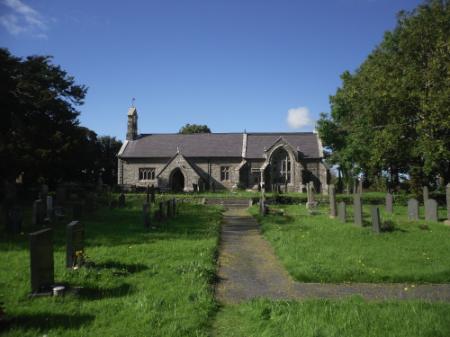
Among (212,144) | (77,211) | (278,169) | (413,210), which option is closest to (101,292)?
(77,211)

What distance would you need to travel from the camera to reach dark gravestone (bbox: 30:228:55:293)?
661 cm

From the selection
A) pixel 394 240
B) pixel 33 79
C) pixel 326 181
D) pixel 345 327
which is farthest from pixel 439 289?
pixel 326 181

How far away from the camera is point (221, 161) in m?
47.8

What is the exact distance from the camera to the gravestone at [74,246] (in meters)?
8.29

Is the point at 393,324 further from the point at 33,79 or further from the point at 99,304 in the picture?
the point at 33,79

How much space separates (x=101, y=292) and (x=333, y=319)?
3845 millimetres

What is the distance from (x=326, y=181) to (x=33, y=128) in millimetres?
29980

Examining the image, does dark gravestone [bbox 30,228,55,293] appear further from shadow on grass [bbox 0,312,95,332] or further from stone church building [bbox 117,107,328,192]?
stone church building [bbox 117,107,328,192]

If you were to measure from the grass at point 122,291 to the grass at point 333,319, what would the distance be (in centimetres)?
53

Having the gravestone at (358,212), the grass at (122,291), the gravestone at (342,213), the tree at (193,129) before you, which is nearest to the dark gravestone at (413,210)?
the gravestone at (342,213)

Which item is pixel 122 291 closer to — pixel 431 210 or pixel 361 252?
pixel 361 252

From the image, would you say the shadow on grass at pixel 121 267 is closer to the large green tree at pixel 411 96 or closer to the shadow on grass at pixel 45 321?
the shadow on grass at pixel 45 321

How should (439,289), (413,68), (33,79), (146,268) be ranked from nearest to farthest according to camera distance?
(439,289), (146,268), (413,68), (33,79)

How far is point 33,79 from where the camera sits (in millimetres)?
33938
